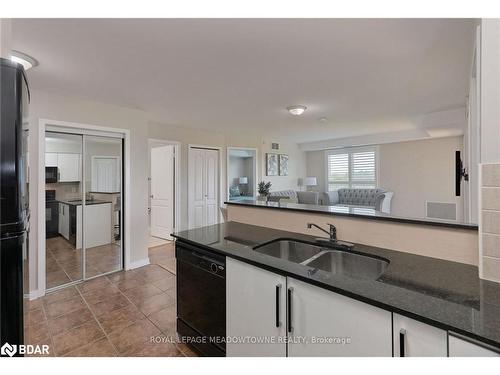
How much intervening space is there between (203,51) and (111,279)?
117 inches

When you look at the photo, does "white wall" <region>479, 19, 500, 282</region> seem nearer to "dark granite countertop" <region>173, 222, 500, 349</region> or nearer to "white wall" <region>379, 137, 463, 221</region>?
"dark granite countertop" <region>173, 222, 500, 349</region>

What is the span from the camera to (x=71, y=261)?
10.4ft

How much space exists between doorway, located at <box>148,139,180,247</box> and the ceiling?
1.42 metres

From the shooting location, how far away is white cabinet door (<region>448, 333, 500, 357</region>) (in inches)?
29.2

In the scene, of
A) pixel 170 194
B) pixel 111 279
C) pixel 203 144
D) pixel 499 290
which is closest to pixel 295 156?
pixel 203 144

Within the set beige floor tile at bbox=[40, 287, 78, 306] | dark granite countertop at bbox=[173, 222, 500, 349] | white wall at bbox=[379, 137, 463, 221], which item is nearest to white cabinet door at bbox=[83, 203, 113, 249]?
beige floor tile at bbox=[40, 287, 78, 306]

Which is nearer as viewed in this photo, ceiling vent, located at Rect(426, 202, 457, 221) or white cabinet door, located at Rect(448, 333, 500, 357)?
white cabinet door, located at Rect(448, 333, 500, 357)

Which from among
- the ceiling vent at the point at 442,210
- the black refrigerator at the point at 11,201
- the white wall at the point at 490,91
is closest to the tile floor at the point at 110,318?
the black refrigerator at the point at 11,201

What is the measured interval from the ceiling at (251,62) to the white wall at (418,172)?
8.22 ft

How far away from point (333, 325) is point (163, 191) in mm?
4815

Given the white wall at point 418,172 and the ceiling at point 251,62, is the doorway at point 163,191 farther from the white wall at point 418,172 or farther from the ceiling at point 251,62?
the white wall at point 418,172

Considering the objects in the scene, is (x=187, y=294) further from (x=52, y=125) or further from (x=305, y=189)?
(x=305, y=189)

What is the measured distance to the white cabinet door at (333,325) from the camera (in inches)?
37.8

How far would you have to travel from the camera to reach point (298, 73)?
2500mm
